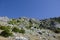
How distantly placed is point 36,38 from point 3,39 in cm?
764

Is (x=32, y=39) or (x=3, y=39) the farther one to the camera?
(x=32, y=39)

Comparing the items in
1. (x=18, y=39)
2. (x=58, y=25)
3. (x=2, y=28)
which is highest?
(x=58, y=25)

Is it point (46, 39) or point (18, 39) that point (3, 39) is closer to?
point (18, 39)

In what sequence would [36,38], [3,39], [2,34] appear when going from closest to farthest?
[3,39] < [2,34] < [36,38]

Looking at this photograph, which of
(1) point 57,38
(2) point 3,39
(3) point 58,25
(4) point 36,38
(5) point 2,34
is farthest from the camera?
(3) point 58,25

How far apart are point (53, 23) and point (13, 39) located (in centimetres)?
3123

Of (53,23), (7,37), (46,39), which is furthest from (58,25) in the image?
(7,37)

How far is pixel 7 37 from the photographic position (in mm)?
31172

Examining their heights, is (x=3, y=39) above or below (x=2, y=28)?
below

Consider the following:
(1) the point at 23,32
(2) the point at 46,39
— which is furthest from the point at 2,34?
(2) the point at 46,39

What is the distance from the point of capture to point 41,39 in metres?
35.3

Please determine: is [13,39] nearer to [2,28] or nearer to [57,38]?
[2,28]

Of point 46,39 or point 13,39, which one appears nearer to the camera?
point 13,39

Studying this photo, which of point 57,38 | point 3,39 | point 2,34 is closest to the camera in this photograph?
point 3,39
